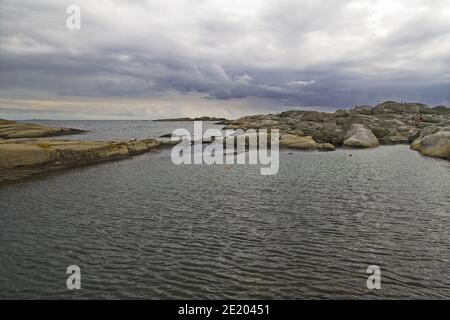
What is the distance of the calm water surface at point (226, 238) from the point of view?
39.4 ft

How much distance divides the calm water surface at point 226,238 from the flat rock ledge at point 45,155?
506 centimetres

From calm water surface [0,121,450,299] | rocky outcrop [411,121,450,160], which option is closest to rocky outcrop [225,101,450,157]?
rocky outcrop [411,121,450,160]

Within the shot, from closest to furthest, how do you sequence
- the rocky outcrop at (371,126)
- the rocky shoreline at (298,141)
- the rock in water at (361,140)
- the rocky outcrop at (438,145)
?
the rocky shoreline at (298,141)
the rocky outcrop at (438,145)
the rock in water at (361,140)
the rocky outcrop at (371,126)

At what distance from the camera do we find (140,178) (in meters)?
33.4

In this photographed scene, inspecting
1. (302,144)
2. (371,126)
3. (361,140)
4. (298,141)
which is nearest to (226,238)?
(302,144)

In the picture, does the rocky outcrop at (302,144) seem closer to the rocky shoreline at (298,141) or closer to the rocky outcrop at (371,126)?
the rocky shoreline at (298,141)

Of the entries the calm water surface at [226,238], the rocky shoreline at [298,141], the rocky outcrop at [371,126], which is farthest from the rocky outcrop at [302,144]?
the calm water surface at [226,238]

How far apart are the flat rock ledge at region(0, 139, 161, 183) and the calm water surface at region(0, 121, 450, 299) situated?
16.6ft

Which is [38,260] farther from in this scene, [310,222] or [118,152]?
[118,152]

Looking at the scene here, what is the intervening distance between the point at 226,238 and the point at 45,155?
28976 mm

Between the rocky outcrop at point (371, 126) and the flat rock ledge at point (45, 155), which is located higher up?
the rocky outcrop at point (371, 126)

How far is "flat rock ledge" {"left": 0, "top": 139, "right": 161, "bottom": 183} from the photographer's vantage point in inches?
1312

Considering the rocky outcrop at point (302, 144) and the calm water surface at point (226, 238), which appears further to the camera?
the rocky outcrop at point (302, 144)

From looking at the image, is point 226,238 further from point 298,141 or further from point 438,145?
point 298,141
